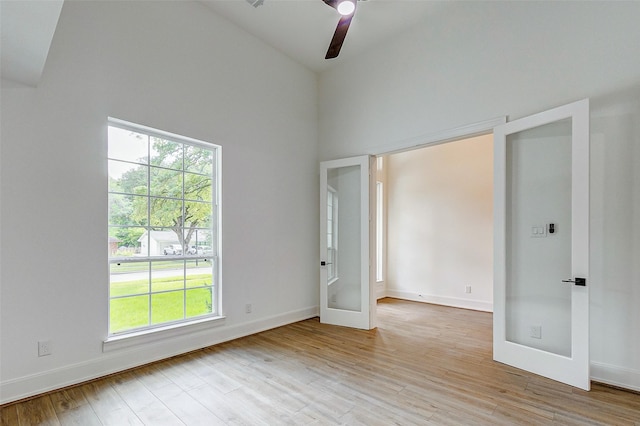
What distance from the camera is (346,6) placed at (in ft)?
8.03

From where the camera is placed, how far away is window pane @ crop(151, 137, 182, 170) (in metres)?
3.30

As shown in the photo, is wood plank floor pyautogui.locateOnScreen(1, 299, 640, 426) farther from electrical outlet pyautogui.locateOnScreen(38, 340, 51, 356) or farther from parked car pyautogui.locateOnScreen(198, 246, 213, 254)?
parked car pyautogui.locateOnScreen(198, 246, 213, 254)

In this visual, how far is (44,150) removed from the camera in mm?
2549

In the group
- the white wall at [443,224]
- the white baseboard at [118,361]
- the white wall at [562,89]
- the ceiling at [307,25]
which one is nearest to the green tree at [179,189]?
the white baseboard at [118,361]

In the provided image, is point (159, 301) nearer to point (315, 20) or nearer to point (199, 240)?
point (199, 240)

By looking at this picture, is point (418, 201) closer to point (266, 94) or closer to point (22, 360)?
point (266, 94)

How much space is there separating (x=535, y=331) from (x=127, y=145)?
4.39m

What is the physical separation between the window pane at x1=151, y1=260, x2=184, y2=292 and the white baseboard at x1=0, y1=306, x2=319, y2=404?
21.5 inches

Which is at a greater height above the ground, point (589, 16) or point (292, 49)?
point (292, 49)

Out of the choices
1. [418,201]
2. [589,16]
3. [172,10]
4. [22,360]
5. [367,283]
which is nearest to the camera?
[22,360]

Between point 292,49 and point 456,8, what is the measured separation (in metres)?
2.16

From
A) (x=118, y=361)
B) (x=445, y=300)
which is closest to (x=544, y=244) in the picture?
(x=445, y=300)

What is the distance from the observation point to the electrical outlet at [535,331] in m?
2.92

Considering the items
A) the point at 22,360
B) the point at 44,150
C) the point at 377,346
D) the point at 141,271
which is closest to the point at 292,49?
the point at 44,150
